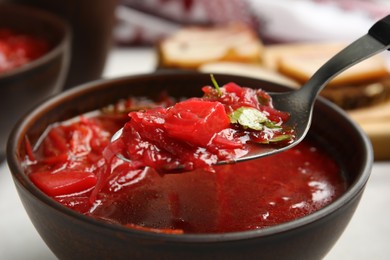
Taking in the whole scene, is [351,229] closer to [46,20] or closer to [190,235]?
[190,235]

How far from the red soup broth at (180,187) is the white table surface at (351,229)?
263 mm

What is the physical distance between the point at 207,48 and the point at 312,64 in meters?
0.47

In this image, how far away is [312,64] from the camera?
7.93 feet

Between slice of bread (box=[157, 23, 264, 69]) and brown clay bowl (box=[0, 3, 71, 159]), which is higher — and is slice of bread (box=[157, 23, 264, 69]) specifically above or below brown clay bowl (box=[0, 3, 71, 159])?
below

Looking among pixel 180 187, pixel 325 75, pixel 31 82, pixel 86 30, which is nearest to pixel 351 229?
pixel 325 75

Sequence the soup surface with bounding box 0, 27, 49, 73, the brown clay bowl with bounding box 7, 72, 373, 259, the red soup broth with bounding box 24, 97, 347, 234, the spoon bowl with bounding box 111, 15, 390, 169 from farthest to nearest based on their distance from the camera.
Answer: the soup surface with bounding box 0, 27, 49, 73 → the spoon bowl with bounding box 111, 15, 390, 169 → the red soup broth with bounding box 24, 97, 347, 234 → the brown clay bowl with bounding box 7, 72, 373, 259

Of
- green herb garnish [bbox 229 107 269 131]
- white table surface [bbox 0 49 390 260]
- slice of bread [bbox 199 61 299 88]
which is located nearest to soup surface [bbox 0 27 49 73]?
white table surface [bbox 0 49 390 260]

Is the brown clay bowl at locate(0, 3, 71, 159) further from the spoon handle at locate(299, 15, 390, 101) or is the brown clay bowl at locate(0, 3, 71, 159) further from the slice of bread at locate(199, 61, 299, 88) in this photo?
the spoon handle at locate(299, 15, 390, 101)

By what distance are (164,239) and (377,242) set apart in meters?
0.88

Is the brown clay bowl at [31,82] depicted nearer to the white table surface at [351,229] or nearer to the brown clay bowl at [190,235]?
the white table surface at [351,229]

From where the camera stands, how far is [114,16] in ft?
8.22

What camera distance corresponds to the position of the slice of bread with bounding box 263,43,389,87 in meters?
2.31

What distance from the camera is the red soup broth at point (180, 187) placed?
1308 millimetres

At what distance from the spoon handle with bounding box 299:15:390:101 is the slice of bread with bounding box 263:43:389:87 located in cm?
77
